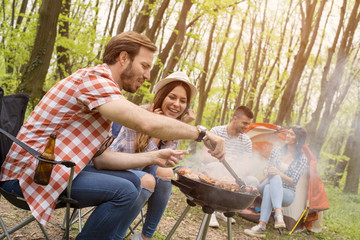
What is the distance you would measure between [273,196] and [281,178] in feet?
1.19

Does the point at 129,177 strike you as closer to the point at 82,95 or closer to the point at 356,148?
the point at 82,95

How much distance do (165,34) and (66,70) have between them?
9285 mm

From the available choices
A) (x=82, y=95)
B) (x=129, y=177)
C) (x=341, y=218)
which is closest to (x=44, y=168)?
(x=82, y=95)

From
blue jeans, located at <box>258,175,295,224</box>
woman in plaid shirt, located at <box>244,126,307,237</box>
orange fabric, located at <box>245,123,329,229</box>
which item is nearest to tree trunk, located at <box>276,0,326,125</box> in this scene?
orange fabric, located at <box>245,123,329,229</box>

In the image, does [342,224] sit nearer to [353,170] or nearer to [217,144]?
[217,144]

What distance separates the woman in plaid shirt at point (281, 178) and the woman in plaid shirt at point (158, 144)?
7.78ft

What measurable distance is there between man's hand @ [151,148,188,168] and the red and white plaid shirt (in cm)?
51

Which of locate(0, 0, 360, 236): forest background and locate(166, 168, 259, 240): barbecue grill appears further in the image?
locate(0, 0, 360, 236): forest background

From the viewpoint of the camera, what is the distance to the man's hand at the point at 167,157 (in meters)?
2.17

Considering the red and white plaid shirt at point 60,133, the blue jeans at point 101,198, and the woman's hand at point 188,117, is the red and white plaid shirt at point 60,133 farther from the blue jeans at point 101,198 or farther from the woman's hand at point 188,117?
the woman's hand at point 188,117

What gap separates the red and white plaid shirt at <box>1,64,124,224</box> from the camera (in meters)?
1.73

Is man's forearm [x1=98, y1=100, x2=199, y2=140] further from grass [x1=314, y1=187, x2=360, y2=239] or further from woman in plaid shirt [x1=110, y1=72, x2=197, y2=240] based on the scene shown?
grass [x1=314, y1=187, x2=360, y2=239]

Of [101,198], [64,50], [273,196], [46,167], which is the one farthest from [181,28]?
[46,167]

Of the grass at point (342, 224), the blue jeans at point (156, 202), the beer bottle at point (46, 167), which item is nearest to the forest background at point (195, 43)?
the grass at point (342, 224)
